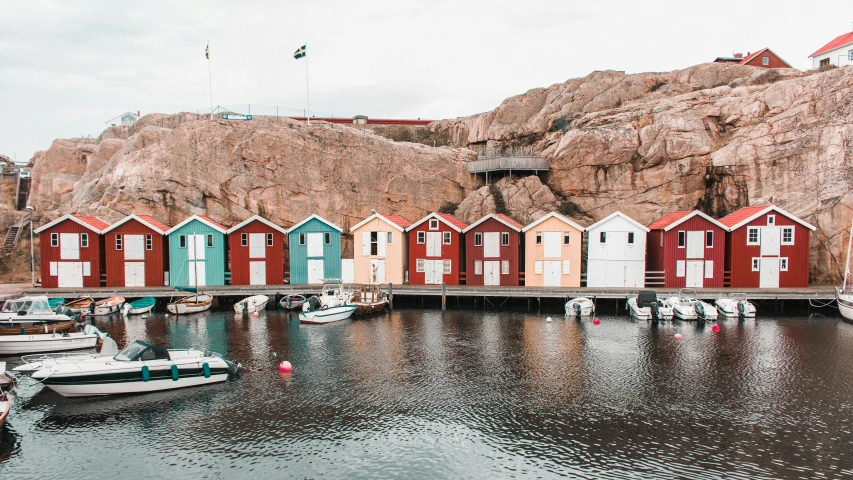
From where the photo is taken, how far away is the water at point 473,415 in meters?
19.5

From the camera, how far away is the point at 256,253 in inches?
2218

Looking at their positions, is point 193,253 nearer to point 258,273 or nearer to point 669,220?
point 258,273

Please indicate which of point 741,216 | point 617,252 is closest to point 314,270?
point 617,252

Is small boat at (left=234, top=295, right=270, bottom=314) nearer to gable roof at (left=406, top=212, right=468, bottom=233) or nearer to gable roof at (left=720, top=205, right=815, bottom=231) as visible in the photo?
gable roof at (left=406, top=212, right=468, bottom=233)

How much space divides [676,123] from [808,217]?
17.4 metres

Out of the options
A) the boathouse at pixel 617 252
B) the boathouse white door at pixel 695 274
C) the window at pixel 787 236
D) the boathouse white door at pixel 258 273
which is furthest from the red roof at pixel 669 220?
the boathouse white door at pixel 258 273

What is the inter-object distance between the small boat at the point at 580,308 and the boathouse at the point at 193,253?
34.5 meters

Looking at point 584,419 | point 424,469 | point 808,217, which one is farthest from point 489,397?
point 808,217

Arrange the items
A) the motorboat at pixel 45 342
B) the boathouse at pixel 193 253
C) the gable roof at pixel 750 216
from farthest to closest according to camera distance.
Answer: the boathouse at pixel 193 253
the gable roof at pixel 750 216
the motorboat at pixel 45 342

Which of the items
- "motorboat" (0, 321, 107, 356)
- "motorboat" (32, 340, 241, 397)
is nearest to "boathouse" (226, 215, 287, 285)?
"motorboat" (0, 321, 107, 356)

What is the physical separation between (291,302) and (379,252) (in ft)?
34.1

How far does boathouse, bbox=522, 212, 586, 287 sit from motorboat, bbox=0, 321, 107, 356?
3705 centimetres

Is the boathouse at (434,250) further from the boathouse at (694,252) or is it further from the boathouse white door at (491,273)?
the boathouse at (694,252)

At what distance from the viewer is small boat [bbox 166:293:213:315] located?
A: 48375 mm
